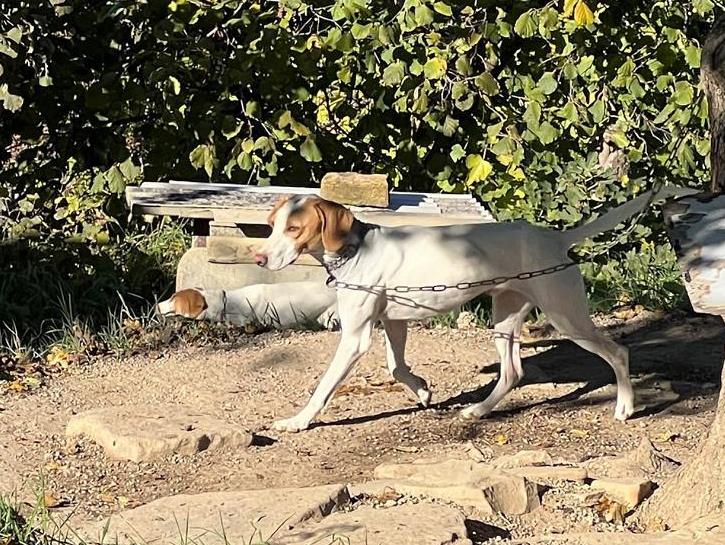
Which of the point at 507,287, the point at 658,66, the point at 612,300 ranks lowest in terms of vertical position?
the point at 612,300

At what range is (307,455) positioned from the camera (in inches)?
213

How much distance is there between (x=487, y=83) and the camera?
802 cm

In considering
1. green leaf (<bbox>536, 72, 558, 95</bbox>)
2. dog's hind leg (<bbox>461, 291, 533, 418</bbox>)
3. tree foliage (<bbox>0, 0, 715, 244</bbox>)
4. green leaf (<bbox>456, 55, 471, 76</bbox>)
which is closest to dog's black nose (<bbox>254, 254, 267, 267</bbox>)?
dog's hind leg (<bbox>461, 291, 533, 418</bbox>)

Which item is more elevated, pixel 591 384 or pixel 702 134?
pixel 702 134

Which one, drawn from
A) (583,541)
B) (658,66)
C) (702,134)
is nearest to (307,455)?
(583,541)

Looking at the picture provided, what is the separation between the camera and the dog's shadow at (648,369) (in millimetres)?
6172

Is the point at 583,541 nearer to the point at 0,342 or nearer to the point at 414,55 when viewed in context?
the point at 0,342

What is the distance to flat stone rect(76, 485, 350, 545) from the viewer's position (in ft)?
12.9

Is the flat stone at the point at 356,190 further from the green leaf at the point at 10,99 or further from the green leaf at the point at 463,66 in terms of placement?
the green leaf at the point at 10,99

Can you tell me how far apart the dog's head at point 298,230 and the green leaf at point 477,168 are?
3098mm

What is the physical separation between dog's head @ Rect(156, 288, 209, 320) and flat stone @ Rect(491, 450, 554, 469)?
118 inches

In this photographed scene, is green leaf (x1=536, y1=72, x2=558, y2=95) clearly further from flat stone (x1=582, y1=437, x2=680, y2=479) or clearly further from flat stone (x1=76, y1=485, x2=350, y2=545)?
flat stone (x1=76, y1=485, x2=350, y2=545)

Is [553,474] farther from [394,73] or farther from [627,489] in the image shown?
[394,73]

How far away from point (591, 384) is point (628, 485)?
83.2 inches
